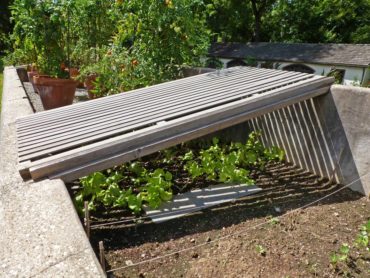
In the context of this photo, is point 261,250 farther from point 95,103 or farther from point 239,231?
point 95,103

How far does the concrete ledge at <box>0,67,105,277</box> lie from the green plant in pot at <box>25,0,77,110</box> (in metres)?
2.88

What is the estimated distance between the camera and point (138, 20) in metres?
4.93

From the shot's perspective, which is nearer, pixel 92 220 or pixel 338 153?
pixel 92 220

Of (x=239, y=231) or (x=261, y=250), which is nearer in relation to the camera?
(x=261, y=250)

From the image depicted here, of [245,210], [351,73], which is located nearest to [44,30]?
[245,210]

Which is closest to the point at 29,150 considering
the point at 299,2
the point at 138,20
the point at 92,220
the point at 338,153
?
the point at 92,220

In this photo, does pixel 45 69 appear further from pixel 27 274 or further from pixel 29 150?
pixel 27 274

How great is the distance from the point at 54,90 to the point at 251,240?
12.5 ft

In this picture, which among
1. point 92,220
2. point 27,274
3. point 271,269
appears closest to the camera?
point 27,274

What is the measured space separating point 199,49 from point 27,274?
467cm

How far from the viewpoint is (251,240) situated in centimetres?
233

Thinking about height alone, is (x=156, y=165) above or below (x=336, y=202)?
above

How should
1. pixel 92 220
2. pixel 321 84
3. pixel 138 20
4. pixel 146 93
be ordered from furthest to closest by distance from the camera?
pixel 138 20
pixel 146 93
pixel 321 84
pixel 92 220

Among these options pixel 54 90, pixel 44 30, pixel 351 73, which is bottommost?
pixel 351 73
